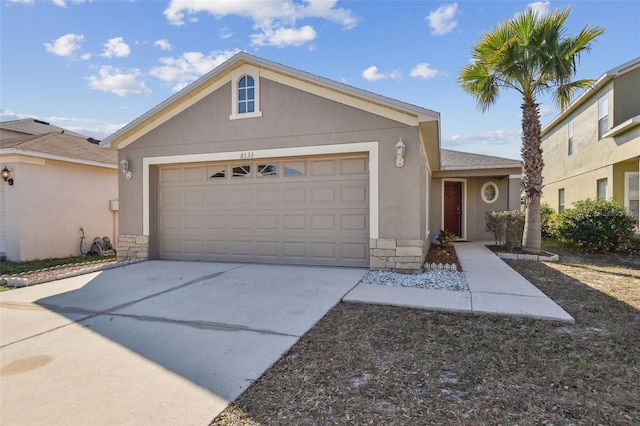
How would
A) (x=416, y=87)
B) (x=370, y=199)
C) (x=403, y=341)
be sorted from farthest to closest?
(x=416, y=87)
(x=370, y=199)
(x=403, y=341)

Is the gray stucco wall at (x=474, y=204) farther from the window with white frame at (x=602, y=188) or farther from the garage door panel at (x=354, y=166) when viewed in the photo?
the garage door panel at (x=354, y=166)

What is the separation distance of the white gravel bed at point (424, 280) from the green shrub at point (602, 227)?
255 inches

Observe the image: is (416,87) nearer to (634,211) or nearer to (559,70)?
(559,70)

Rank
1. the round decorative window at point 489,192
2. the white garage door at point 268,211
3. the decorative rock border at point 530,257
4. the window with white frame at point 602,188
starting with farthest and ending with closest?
1. the round decorative window at point 489,192
2. the window with white frame at point 602,188
3. the decorative rock border at point 530,257
4. the white garage door at point 268,211

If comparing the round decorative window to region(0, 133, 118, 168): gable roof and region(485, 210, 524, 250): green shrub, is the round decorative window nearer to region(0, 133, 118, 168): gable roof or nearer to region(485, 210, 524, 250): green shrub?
region(485, 210, 524, 250): green shrub

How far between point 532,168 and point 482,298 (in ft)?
21.0

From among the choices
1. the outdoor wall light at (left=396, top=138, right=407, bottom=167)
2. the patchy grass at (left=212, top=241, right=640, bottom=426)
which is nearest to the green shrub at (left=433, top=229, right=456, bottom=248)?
the outdoor wall light at (left=396, top=138, right=407, bottom=167)

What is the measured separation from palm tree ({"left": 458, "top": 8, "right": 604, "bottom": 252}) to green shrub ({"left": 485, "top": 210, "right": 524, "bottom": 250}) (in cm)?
54

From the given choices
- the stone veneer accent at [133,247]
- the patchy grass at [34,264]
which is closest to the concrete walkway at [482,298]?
the stone veneer accent at [133,247]

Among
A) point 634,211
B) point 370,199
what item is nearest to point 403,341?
point 370,199

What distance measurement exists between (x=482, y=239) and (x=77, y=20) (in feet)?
48.6

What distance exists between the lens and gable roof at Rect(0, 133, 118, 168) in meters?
9.74

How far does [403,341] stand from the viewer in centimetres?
388

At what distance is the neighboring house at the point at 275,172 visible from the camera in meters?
7.28
